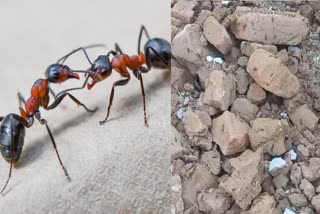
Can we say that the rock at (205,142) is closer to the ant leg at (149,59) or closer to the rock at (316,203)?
the rock at (316,203)

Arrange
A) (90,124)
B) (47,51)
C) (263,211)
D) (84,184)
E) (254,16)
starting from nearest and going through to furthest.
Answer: (263,211), (254,16), (84,184), (90,124), (47,51)

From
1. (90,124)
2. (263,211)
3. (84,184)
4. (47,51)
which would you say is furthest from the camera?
(47,51)

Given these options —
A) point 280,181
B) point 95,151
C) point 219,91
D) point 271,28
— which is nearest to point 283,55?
point 271,28

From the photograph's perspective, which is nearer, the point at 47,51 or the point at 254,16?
the point at 254,16

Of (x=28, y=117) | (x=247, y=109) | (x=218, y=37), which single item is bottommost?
(x=28, y=117)

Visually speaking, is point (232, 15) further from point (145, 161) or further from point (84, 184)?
point (84, 184)

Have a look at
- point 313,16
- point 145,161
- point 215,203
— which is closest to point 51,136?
point 145,161

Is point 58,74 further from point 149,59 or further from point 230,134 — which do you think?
point 230,134

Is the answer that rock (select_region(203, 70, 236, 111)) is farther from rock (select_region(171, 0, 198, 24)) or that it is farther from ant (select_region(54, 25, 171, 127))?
ant (select_region(54, 25, 171, 127))
